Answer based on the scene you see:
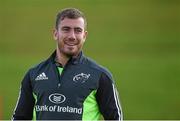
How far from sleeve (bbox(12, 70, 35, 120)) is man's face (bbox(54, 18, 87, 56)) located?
23 centimetres

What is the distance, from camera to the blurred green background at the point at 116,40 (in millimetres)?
8297

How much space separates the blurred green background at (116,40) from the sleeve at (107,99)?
5.27 meters

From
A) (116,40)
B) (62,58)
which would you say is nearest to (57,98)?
(62,58)

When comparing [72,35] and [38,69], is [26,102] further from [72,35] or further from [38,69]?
[72,35]

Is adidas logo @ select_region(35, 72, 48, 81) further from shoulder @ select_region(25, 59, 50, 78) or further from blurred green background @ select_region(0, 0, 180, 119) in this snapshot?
blurred green background @ select_region(0, 0, 180, 119)

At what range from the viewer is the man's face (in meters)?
2.63

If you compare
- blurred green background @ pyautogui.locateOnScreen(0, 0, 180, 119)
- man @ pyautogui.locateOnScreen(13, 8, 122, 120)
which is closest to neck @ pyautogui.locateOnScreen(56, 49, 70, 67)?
man @ pyautogui.locateOnScreen(13, 8, 122, 120)

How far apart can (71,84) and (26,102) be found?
0.26 metres

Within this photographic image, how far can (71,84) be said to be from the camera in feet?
8.69

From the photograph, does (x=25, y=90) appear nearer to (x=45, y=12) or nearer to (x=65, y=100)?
(x=65, y=100)

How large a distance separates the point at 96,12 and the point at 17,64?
1598mm

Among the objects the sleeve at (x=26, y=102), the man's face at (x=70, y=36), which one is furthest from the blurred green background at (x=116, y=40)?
the man's face at (x=70, y=36)

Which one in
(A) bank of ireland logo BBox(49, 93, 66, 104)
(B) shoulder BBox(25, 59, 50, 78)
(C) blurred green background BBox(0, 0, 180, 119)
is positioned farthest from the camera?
(C) blurred green background BBox(0, 0, 180, 119)

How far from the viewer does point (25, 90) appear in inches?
108
